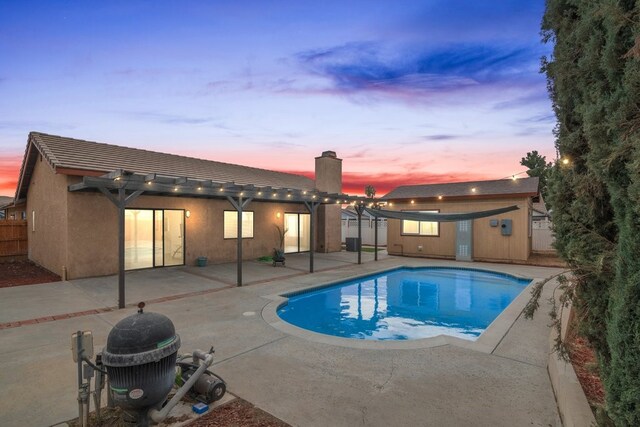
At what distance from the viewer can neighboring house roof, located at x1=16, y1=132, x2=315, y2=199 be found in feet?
30.4

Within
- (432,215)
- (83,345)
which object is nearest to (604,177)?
(83,345)

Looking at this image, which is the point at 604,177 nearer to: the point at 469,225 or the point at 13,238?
the point at 469,225

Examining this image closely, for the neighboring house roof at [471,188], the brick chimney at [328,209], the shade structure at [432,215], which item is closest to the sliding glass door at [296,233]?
the brick chimney at [328,209]

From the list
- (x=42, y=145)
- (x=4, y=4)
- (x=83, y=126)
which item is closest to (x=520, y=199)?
(x=42, y=145)

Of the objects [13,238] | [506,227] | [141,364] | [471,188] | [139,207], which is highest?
[471,188]

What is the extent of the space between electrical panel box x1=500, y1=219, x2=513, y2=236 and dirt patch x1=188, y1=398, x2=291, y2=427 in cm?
1362

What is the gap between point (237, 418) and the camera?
286 cm

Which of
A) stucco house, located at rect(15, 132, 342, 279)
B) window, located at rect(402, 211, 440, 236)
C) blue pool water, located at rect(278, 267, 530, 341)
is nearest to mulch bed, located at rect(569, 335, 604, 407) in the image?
blue pool water, located at rect(278, 267, 530, 341)

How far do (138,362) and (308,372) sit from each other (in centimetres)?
198

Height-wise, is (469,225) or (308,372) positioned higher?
(469,225)

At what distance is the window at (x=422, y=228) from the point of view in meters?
15.4

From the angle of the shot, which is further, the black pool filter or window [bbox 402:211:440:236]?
window [bbox 402:211:440:236]

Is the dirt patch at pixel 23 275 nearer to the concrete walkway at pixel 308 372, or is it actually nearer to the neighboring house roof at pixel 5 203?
the concrete walkway at pixel 308 372

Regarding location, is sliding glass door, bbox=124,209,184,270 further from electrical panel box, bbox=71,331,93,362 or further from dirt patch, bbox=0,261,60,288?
electrical panel box, bbox=71,331,93,362
